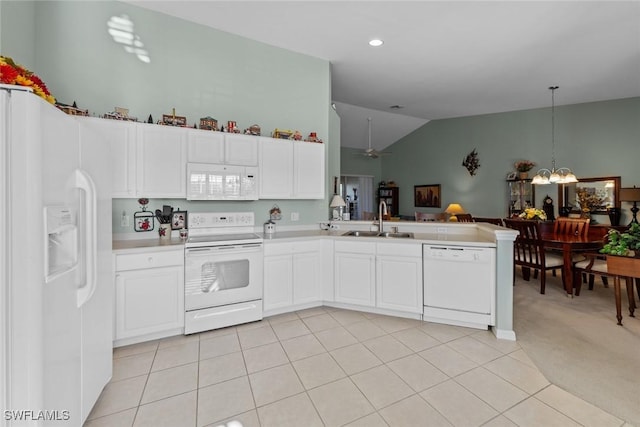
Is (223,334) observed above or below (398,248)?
below

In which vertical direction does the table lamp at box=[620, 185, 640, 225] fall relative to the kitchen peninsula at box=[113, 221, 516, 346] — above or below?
above

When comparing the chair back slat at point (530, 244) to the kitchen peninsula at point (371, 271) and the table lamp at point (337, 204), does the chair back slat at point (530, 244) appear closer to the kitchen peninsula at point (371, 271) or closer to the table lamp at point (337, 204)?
the kitchen peninsula at point (371, 271)

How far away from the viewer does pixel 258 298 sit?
117 inches

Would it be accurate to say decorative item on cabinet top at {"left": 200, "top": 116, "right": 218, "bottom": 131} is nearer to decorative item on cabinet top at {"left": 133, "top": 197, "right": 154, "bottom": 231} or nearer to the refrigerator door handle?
decorative item on cabinet top at {"left": 133, "top": 197, "right": 154, "bottom": 231}

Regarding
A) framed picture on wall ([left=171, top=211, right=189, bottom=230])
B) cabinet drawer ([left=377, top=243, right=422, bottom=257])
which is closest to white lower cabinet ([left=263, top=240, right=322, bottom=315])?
cabinet drawer ([left=377, top=243, right=422, bottom=257])

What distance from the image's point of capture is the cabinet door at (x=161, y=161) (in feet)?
8.94

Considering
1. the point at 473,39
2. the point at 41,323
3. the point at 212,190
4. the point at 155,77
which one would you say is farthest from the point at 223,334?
the point at 473,39

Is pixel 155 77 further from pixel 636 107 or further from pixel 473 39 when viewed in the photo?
pixel 636 107

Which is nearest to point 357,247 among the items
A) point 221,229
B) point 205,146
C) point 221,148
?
point 221,229

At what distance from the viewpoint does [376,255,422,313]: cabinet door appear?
9.85ft

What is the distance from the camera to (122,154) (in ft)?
8.64

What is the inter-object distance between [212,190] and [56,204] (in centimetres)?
181

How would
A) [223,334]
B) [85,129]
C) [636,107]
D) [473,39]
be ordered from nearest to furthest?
1. [85,129]
2. [223,334]
3. [473,39]
4. [636,107]

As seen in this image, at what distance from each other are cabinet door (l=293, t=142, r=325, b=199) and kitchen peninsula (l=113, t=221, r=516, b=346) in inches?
22.4
